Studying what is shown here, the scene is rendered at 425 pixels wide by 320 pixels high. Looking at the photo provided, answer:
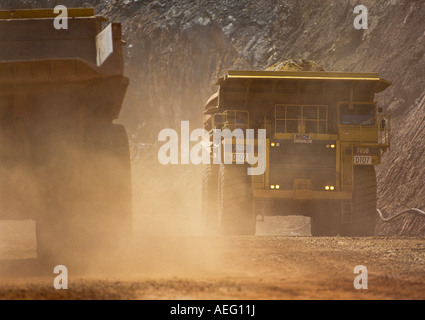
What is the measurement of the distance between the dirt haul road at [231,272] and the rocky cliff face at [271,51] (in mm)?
7995

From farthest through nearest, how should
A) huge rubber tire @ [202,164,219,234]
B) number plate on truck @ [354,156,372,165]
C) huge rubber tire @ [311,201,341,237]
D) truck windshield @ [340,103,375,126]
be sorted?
huge rubber tire @ [202,164,219,234]
huge rubber tire @ [311,201,341,237]
truck windshield @ [340,103,375,126]
number plate on truck @ [354,156,372,165]

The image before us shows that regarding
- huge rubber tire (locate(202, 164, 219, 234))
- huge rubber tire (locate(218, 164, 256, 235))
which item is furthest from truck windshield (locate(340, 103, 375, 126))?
huge rubber tire (locate(202, 164, 219, 234))

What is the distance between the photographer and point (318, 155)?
654 inches

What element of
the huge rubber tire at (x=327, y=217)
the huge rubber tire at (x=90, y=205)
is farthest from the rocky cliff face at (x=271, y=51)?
the huge rubber tire at (x=90, y=205)

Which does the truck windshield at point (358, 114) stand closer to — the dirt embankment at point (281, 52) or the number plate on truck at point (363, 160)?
the number plate on truck at point (363, 160)

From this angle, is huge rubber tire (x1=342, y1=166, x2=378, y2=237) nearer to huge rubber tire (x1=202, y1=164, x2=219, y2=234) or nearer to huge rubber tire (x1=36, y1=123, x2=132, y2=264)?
huge rubber tire (x1=202, y1=164, x2=219, y2=234)

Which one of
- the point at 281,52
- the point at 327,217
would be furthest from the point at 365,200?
the point at 281,52

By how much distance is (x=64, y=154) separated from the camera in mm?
8758

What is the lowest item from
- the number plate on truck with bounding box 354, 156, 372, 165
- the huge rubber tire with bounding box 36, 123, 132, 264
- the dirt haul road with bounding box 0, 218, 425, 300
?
the dirt haul road with bounding box 0, 218, 425, 300

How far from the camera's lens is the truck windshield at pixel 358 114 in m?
16.7

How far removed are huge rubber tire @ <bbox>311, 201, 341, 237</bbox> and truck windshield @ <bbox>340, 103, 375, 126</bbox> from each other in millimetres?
1973

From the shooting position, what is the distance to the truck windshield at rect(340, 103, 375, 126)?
54.6 ft
